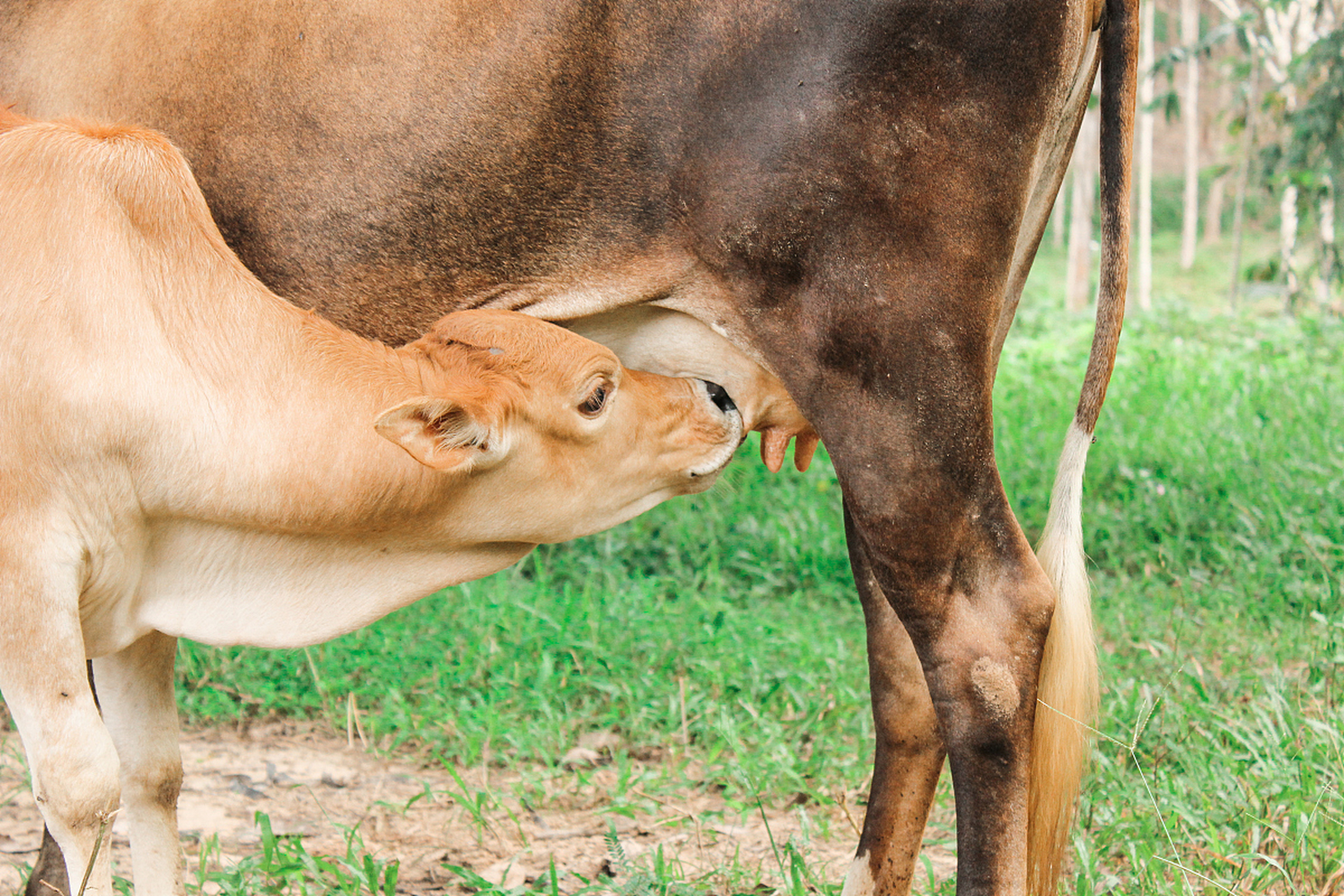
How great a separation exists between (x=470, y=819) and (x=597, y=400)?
1.43m

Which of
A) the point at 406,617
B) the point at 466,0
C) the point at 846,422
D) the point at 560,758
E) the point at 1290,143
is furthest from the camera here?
the point at 1290,143

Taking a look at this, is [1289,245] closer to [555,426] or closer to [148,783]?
[555,426]

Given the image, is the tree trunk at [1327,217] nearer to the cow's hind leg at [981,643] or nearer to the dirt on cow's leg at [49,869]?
the cow's hind leg at [981,643]

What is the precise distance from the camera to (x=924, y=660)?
98.0 inches

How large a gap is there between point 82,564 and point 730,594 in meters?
3.15

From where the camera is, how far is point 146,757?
8.95ft

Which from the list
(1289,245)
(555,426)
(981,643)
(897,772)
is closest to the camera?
(981,643)

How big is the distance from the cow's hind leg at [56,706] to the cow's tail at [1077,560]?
175 cm

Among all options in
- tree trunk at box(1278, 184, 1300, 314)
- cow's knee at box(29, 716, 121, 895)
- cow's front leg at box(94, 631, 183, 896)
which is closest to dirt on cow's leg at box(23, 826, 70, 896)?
cow's front leg at box(94, 631, 183, 896)

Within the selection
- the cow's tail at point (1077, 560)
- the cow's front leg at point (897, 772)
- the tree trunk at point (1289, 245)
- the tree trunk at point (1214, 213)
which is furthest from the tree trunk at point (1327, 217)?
the tree trunk at point (1214, 213)

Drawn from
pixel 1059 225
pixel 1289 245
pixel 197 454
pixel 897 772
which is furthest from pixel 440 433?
pixel 1059 225

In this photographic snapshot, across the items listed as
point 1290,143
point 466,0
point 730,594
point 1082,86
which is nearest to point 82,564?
point 466,0

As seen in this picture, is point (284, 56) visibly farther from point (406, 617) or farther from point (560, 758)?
point (406, 617)

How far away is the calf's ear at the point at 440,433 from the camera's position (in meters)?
2.23
